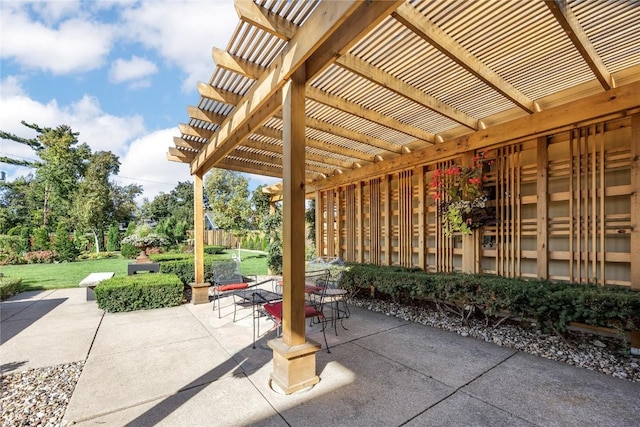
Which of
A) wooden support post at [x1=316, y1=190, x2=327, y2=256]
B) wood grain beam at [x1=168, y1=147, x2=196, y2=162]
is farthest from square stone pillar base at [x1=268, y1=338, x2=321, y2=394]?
wooden support post at [x1=316, y1=190, x2=327, y2=256]

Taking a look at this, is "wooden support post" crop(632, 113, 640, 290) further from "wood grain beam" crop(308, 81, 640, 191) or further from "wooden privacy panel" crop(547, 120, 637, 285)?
"wood grain beam" crop(308, 81, 640, 191)

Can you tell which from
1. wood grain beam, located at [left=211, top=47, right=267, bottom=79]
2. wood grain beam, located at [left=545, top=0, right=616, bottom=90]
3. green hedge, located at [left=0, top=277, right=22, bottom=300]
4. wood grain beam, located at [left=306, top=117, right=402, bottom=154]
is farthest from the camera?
green hedge, located at [left=0, top=277, right=22, bottom=300]

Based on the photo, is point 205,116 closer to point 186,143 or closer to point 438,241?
Answer: point 186,143

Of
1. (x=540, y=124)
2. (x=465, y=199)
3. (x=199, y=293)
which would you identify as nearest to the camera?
(x=540, y=124)

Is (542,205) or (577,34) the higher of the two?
(577,34)

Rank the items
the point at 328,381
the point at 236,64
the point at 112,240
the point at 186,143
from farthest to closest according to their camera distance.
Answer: the point at 112,240
the point at 186,143
the point at 236,64
the point at 328,381

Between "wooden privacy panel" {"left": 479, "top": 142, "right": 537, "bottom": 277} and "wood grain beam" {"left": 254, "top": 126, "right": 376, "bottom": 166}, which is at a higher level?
"wood grain beam" {"left": 254, "top": 126, "right": 376, "bottom": 166}

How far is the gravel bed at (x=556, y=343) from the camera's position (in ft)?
8.90

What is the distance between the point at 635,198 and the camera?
120 inches

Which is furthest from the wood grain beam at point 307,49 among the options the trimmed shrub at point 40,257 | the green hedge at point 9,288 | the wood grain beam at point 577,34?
the trimmed shrub at point 40,257

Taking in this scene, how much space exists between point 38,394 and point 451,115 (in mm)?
5028

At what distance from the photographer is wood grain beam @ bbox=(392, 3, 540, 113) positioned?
2039 millimetres

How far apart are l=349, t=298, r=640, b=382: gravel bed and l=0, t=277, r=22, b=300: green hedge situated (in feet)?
25.6

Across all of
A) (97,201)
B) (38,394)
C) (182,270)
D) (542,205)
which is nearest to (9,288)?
(182,270)
